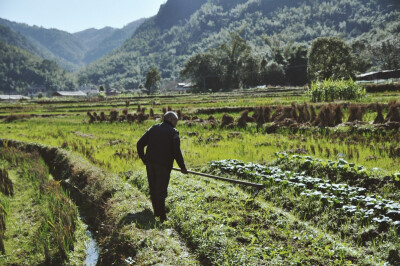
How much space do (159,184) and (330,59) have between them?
49.3 metres

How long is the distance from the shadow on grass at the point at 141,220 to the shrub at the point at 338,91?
21.0 metres

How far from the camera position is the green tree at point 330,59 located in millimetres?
50125

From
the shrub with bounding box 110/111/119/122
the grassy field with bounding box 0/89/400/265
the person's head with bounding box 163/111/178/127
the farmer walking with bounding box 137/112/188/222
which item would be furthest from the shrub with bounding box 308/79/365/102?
the farmer walking with bounding box 137/112/188/222

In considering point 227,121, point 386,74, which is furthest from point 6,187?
point 386,74

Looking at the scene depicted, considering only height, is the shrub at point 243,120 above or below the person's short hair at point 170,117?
below

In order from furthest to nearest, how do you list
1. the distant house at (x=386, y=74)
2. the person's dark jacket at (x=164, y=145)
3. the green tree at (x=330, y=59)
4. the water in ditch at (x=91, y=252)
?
1. the distant house at (x=386, y=74)
2. the green tree at (x=330, y=59)
3. the water in ditch at (x=91, y=252)
4. the person's dark jacket at (x=164, y=145)

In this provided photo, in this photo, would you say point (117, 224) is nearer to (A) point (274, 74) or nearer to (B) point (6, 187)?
(B) point (6, 187)

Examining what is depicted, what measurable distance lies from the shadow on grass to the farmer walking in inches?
14.6

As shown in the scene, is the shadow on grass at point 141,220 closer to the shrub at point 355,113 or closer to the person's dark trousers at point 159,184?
the person's dark trousers at point 159,184

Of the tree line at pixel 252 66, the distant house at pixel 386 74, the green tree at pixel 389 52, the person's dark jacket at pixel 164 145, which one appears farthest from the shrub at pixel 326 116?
the green tree at pixel 389 52

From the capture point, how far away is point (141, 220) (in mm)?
7324

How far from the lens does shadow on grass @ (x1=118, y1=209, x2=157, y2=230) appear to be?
23.1 ft

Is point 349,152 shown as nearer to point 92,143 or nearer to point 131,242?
point 131,242

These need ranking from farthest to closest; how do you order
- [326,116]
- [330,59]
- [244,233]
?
[330,59] → [326,116] → [244,233]
